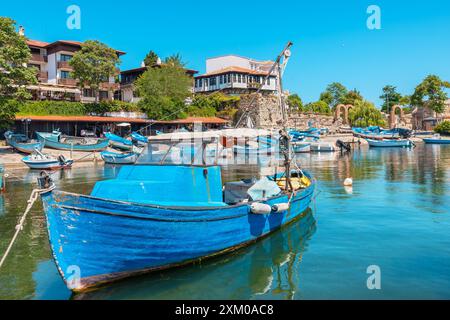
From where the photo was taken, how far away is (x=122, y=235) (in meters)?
7.98

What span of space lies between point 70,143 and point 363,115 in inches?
2603

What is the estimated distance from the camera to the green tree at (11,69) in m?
37.3

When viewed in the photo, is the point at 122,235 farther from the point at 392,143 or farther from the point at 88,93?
the point at 392,143

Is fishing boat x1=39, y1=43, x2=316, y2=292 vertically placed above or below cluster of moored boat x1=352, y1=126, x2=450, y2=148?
below

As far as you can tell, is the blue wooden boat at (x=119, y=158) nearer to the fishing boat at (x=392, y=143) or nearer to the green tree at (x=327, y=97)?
the fishing boat at (x=392, y=143)

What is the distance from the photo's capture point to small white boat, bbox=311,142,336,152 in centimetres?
5651

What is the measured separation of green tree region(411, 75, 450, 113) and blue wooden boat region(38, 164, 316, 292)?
91.4 metres

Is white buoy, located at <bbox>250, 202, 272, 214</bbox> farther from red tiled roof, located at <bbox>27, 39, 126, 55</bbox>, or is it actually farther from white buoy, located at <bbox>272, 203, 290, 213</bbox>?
red tiled roof, located at <bbox>27, 39, 126, 55</bbox>

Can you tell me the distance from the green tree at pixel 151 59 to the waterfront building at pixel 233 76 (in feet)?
32.0

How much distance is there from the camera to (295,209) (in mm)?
13914

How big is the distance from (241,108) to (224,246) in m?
59.0

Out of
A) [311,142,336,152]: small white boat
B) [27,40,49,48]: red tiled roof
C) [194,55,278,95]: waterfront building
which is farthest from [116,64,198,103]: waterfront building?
[311,142,336,152]: small white boat

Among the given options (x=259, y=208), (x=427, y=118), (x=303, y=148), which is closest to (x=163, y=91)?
(x=303, y=148)
